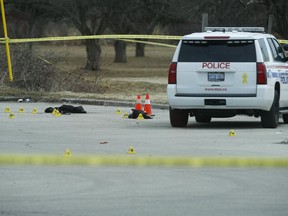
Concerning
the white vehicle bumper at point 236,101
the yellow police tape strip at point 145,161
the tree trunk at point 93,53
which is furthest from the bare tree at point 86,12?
the yellow police tape strip at point 145,161

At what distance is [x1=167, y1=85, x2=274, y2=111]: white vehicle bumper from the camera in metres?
17.1

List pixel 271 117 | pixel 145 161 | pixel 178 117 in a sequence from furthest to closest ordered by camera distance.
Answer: pixel 178 117, pixel 271 117, pixel 145 161

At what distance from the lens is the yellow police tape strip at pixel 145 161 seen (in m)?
12.1

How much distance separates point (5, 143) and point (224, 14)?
2630cm

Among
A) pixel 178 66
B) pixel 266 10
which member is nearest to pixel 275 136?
pixel 178 66

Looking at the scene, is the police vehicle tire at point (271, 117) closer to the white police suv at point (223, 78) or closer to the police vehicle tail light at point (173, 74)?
the white police suv at point (223, 78)

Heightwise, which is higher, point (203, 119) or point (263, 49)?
point (263, 49)

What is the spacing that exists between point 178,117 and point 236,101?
1300mm

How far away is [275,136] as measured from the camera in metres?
16.0

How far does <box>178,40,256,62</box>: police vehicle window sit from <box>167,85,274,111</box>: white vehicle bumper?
2.03 ft

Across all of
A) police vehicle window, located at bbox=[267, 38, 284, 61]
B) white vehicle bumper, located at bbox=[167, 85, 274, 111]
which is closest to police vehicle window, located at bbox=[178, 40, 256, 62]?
white vehicle bumper, located at bbox=[167, 85, 274, 111]

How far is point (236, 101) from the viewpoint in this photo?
17109 mm

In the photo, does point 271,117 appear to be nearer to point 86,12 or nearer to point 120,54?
point 86,12

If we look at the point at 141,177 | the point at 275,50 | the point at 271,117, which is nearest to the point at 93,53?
the point at 275,50
